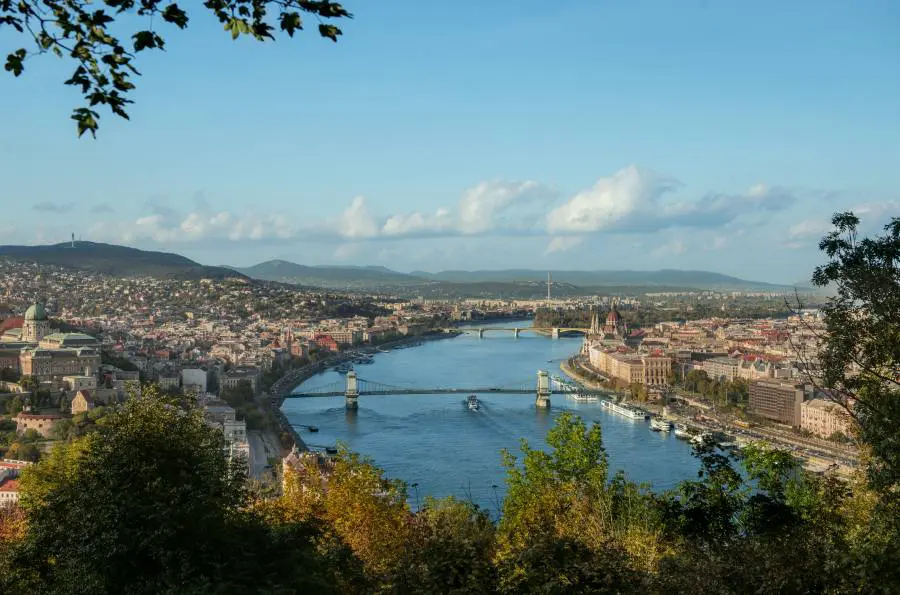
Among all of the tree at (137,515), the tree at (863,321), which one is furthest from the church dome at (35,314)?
the tree at (863,321)

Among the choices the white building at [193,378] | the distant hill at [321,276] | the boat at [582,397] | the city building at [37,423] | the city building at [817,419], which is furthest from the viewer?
the distant hill at [321,276]

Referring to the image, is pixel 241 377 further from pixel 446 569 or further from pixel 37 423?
pixel 446 569

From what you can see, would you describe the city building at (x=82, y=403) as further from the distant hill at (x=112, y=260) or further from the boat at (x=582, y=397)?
the distant hill at (x=112, y=260)

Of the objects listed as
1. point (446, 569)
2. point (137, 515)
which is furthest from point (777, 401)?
point (137, 515)

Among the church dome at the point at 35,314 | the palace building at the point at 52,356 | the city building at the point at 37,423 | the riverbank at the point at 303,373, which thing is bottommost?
the riverbank at the point at 303,373

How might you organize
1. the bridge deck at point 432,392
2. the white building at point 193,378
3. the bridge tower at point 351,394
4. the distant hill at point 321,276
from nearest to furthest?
1. the bridge tower at point 351,394
2. the bridge deck at point 432,392
3. the white building at point 193,378
4. the distant hill at point 321,276

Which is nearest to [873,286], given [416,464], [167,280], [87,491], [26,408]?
[87,491]

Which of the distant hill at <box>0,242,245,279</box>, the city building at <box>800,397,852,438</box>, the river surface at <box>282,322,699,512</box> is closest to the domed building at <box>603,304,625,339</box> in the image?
the river surface at <box>282,322,699,512</box>
